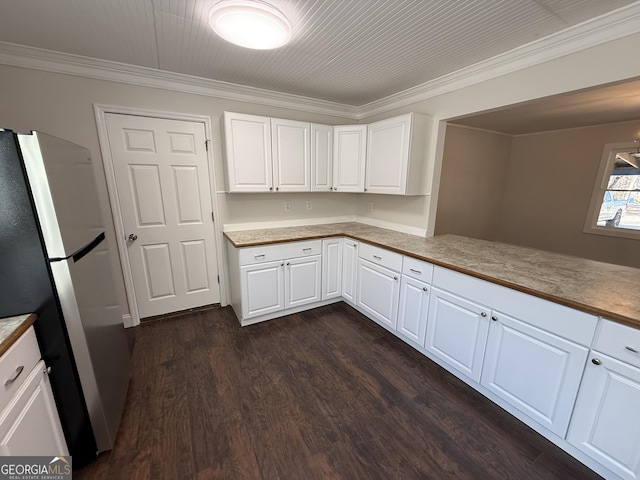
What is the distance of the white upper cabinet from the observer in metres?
2.50

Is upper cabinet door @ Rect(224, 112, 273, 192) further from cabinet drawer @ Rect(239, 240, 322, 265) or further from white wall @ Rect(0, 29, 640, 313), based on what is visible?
cabinet drawer @ Rect(239, 240, 322, 265)

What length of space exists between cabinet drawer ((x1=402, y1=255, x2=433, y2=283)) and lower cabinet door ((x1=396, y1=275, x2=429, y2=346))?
0.04m

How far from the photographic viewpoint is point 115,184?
2.35 metres

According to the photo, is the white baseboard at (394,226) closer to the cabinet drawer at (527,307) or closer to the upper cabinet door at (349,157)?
the upper cabinet door at (349,157)

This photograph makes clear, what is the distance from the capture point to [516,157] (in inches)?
191

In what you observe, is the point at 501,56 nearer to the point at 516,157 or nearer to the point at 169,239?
the point at 169,239

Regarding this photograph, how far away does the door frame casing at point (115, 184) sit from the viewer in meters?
2.24

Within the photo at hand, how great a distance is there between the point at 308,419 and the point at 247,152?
7.70ft

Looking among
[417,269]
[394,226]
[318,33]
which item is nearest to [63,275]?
[318,33]

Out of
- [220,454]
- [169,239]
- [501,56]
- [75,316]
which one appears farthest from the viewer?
[169,239]

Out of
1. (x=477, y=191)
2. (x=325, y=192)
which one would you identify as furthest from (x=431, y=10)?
(x=477, y=191)

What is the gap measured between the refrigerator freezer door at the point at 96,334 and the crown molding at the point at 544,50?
2.98m

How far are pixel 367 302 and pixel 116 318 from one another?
7.02 ft

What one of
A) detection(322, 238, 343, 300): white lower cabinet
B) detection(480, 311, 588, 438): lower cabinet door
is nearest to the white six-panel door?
detection(322, 238, 343, 300): white lower cabinet
